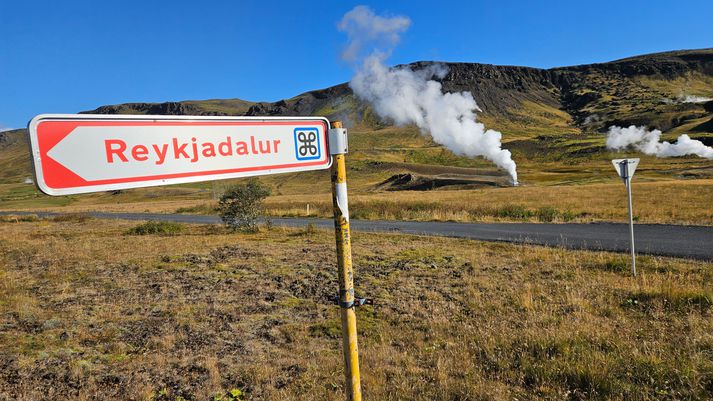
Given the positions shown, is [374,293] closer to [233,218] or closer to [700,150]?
[233,218]

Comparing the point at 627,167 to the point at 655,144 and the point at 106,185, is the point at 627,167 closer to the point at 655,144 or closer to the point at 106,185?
the point at 106,185

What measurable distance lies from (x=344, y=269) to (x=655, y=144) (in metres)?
121

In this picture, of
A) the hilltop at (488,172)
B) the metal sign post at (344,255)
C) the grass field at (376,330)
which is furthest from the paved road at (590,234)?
the metal sign post at (344,255)

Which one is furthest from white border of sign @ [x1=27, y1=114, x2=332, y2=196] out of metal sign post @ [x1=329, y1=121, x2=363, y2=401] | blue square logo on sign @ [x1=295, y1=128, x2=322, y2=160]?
metal sign post @ [x1=329, y1=121, x2=363, y2=401]

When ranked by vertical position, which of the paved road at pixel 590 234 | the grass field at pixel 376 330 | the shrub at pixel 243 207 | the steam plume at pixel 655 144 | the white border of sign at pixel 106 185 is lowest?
the paved road at pixel 590 234

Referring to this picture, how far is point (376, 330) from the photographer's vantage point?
5910mm

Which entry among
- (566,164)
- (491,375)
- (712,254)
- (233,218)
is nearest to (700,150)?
(566,164)

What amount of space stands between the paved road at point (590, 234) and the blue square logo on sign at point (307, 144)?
41.2 feet

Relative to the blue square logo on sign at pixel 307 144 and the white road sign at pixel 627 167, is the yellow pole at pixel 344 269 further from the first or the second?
the white road sign at pixel 627 167

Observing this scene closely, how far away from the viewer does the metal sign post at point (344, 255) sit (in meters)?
2.32

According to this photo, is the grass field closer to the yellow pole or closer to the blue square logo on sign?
the yellow pole

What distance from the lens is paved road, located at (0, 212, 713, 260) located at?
12.0 m

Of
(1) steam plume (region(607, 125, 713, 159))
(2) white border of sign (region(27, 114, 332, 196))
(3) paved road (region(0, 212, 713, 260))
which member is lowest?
(3) paved road (region(0, 212, 713, 260))

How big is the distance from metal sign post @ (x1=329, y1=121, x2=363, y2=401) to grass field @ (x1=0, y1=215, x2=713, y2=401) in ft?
5.41
